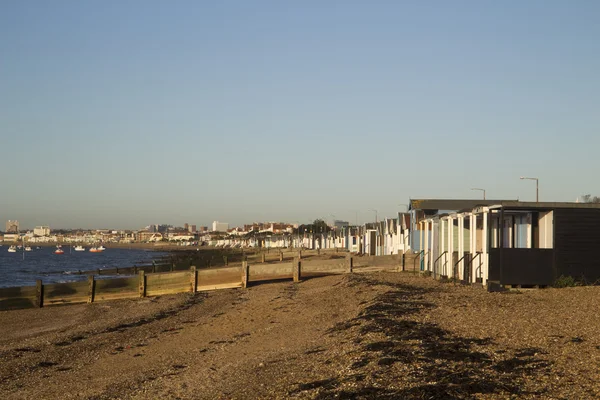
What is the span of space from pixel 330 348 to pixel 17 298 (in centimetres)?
2106

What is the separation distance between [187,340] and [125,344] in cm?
187

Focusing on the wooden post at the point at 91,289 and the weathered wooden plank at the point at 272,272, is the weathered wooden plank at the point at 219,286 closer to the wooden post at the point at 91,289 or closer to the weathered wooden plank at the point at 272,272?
the weathered wooden plank at the point at 272,272

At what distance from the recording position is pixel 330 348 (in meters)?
14.1

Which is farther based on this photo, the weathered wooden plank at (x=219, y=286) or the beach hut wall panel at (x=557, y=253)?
the weathered wooden plank at (x=219, y=286)

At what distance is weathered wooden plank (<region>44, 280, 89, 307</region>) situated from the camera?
31.1 m

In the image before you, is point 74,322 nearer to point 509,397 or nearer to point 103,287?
point 103,287

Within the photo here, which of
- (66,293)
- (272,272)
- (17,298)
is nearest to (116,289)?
(66,293)

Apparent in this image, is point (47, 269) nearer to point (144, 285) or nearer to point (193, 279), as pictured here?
point (144, 285)

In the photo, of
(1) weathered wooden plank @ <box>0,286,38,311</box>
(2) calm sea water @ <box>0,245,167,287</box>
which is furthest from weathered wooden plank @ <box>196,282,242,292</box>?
(2) calm sea water @ <box>0,245,167,287</box>

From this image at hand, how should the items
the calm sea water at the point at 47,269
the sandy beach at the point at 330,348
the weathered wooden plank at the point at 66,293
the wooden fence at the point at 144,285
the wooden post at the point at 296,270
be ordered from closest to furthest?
the sandy beach at the point at 330,348 < the wooden fence at the point at 144,285 < the weathered wooden plank at the point at 66,293 < the wooden post at the point at 296,270 < the calm sea water at the point at 47,269

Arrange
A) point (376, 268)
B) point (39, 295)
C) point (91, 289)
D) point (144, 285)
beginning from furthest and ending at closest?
point (376, 268) < point (144, 285) < point (91, 289) < point (39, 295)

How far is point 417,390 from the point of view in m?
9.62

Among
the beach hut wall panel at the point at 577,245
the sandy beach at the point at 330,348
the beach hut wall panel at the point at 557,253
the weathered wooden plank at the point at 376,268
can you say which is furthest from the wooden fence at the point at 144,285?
the beach hut wall panel at the point at 577,245

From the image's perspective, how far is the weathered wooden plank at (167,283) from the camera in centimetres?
3384
